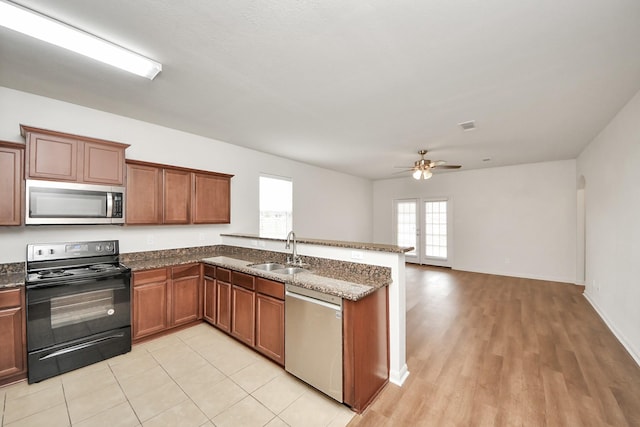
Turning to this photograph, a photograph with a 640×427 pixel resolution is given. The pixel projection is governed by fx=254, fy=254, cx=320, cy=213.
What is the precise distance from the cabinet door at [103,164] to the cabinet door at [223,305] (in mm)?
1679

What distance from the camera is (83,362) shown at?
2.47 m

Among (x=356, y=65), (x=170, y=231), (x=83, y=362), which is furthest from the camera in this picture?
(x=170, y=231)

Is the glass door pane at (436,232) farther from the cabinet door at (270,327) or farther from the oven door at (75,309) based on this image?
the oven door at (75,309)

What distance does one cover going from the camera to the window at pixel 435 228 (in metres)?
7.37

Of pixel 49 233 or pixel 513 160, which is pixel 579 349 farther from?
pixel 49 233

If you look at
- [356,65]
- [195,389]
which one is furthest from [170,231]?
[356,65]

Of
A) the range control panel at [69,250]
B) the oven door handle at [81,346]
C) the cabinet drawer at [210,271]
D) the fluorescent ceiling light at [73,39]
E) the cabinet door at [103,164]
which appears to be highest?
the fluorescent ceiling light at [73,39]

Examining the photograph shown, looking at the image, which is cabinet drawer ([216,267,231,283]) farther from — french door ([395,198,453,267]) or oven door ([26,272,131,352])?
french door ([395,198,453,267])

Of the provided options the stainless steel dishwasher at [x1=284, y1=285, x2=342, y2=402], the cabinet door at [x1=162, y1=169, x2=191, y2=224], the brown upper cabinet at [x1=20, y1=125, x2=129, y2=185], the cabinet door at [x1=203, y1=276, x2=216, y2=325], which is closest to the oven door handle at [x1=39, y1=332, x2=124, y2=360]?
the cabinet door at [x1=203, y1=276, x2=216, y2=325]

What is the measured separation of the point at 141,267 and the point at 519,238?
769 centimetres

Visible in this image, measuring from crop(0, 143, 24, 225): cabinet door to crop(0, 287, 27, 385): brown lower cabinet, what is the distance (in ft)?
2.30

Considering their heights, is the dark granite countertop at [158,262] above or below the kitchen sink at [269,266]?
above

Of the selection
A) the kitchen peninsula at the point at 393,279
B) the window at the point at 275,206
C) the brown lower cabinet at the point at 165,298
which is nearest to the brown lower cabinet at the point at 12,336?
the brown lower cabinet at the point at 165,298

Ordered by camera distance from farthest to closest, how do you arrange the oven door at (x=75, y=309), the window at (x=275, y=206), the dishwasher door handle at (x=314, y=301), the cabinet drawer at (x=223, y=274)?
the window at (x=275, y=206)
the cabinet drawer at (x=223, y=274)
the oven door at (x=75, y=309)
the dishwasher door handle at (x=314, y=301)
